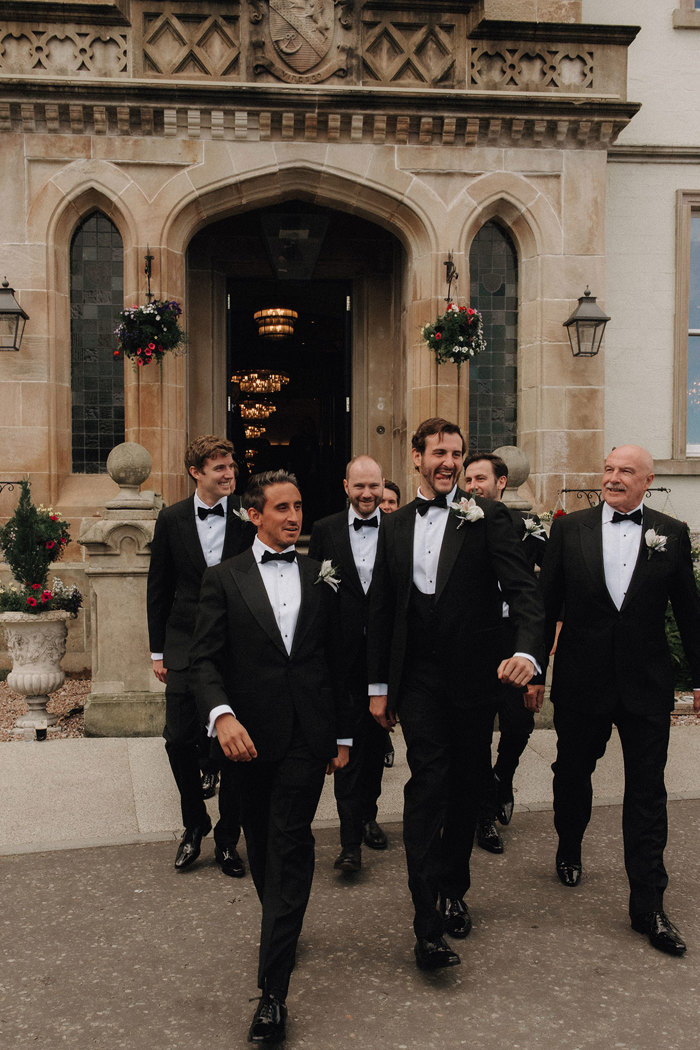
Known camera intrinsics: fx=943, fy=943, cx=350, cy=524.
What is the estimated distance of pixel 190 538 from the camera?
4.99m

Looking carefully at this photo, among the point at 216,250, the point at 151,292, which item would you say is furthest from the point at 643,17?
the point at 151,292

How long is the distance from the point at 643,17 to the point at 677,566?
10.1 m

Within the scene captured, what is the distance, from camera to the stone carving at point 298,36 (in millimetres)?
9906

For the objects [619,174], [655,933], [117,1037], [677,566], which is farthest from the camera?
[619,174]

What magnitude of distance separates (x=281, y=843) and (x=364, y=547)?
2.22 meters

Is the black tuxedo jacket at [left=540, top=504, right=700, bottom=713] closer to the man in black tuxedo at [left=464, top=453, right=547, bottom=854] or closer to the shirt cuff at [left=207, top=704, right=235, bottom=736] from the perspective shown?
the man in black tuxedo at [left=464, top=453, right=547, bottom=854]

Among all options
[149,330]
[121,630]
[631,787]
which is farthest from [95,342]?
[631,787]

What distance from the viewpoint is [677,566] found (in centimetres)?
429

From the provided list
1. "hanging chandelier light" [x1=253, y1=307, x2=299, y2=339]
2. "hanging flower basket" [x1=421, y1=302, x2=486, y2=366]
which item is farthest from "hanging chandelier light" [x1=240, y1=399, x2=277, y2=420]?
"hanging flower basket" [x1=421, y1=302, x2=486, y2=366]

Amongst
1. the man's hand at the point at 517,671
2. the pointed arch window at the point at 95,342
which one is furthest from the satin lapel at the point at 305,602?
the pointed arch window at the point at 95,342

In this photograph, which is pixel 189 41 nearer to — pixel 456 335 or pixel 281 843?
pixel 456 335

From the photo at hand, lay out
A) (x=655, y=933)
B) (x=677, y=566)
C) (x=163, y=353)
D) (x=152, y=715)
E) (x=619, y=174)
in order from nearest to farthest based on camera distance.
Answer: (x=655, y=933) < (x=677, y=566) < (x=152, y=715) < (x=163, y=353) < (x=619, y=174)

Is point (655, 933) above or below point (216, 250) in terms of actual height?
below

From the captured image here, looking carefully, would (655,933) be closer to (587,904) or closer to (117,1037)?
(587,904)
